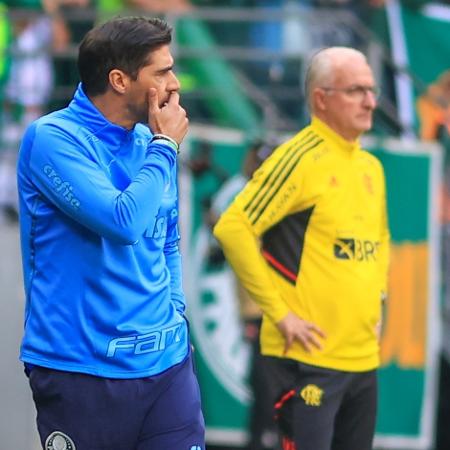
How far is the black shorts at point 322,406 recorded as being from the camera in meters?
5.30

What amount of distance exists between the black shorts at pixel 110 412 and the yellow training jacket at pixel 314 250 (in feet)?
4.01

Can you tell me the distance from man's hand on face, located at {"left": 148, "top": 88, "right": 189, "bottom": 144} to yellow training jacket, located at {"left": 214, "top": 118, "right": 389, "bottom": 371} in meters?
1.30

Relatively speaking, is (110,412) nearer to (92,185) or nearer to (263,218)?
(92,185)

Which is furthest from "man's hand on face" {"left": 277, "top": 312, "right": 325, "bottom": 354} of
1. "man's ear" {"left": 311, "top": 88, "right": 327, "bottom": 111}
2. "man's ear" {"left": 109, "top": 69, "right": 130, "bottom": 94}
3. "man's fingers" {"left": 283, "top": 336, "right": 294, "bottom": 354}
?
"man's ear" {"left": 109, "top": 69, "right": 130, "bottom": 94}

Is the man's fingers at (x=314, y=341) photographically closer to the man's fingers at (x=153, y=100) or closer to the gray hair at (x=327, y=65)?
the gray hair at (x=327, y=65)

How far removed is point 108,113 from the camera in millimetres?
4113

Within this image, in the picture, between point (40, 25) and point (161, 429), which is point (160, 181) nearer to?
point (161, 429)

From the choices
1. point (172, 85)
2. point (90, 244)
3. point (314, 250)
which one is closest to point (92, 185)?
point (90, 244)

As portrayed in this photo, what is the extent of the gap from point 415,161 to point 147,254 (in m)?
4.62

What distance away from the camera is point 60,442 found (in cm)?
408

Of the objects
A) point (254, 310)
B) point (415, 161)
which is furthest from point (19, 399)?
point (415, 161)

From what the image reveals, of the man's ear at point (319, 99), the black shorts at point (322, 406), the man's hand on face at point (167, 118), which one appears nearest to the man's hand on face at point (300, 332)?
the black shorts at point (322, 406)

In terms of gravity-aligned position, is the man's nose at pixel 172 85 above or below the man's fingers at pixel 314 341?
above

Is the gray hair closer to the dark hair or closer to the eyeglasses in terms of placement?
the eyeglasses
